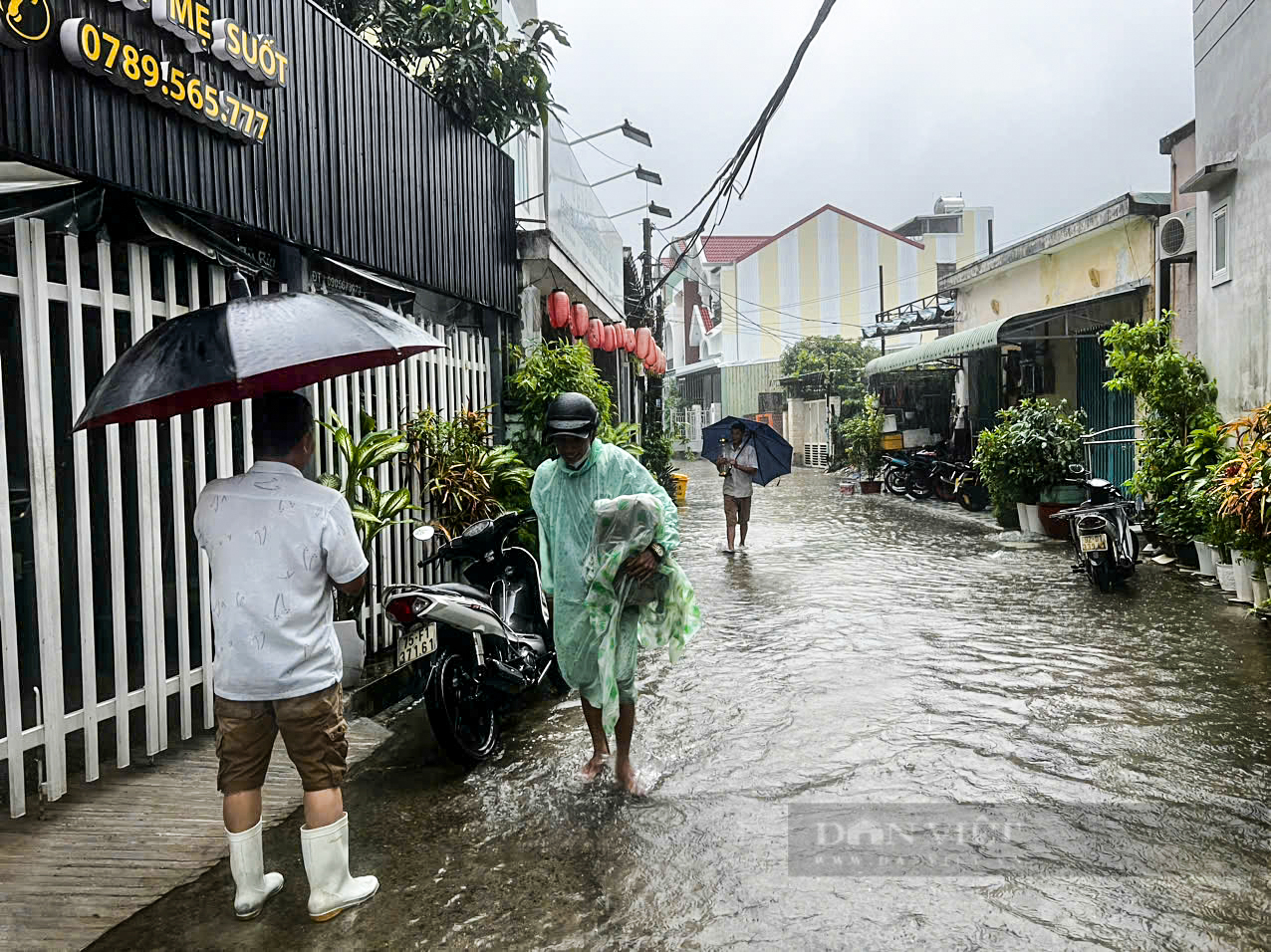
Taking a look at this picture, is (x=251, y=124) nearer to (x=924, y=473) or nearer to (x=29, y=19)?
(x=29, y=19)

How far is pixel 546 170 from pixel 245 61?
205 inches

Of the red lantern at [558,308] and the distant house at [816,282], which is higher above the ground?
the distant house at [816,282]

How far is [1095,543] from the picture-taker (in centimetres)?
848

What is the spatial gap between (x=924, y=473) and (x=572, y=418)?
15.2 meters

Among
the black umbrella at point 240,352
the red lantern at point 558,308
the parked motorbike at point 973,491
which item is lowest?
the parked motorbike at point 973,491

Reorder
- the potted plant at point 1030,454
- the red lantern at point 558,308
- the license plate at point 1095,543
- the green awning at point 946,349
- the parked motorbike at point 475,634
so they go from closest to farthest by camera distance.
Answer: the parked motorbike at point 475,634
the license plate at point 1095,543
the red lantern at point 558,308
the potted plant at point 1030,454
the green awning at point 946,349

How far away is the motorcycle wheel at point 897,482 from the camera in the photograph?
1855cm

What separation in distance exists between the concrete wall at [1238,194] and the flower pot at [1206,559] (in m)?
1.31

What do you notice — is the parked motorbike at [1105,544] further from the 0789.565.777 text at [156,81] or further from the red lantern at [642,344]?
the red lantern at [642,344]

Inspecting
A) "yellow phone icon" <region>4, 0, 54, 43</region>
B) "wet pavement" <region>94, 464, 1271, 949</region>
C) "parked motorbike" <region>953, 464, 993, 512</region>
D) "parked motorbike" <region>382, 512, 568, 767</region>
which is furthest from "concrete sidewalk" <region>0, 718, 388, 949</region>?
"parked motorbike" <region>953, 464, 993, 512</region>

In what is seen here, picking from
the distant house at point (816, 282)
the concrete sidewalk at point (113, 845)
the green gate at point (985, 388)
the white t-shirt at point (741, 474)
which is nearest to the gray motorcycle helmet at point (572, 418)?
the concrete sidewalk at point (113, 845)

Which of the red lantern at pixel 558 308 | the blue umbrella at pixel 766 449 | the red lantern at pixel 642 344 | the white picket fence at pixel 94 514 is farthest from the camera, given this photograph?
the red lantern at pixel 642 344

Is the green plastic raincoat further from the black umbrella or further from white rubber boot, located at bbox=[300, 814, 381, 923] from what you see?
white rubber boot, located at bbox=[300, 814, 381, 923]

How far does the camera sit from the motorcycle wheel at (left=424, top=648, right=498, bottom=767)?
434cm
